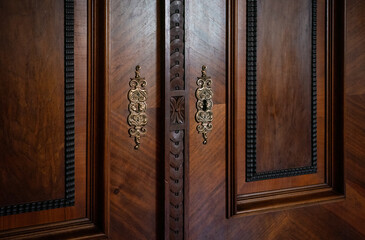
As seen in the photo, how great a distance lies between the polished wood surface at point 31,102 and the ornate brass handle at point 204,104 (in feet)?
0.95

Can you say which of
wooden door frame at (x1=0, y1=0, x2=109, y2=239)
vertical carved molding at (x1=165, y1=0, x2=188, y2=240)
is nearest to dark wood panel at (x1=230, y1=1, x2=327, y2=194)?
vertical carved molding at (x1=165, y1=0, x2=188, y2=240)

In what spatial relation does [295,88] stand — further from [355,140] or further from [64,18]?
[64,18]

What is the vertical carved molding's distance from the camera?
839 millimetres

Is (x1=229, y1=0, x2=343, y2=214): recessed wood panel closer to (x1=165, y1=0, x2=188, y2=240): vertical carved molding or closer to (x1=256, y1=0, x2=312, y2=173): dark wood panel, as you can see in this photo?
(x1=256, y1=0, x2=312, y2=173): dark wood panel

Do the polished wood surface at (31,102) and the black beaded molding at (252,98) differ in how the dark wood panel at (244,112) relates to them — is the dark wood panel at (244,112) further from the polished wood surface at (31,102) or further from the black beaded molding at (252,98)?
the polished wood surface at (31,102)

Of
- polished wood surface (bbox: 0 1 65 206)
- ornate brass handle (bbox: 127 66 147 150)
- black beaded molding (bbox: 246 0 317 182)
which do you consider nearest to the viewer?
polished wood surface (bbox: 0 1 65 206)

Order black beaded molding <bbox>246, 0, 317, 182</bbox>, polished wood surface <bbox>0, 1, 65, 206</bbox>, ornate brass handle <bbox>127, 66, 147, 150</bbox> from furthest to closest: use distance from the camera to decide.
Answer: black beaded molding <bbox>246, 0, 317, 182</bbox> < ornate brass handle <bbox>127, 66, 147, 150</bbox> < polished wood surface <bbox>0, 1, 65, 206</bbox>

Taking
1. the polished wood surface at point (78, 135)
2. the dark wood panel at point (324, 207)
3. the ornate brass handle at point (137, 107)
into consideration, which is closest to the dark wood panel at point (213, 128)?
the dark wood panel at point (324, 207)

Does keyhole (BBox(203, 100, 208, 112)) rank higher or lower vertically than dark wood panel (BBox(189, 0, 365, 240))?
higher

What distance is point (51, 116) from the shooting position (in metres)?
0.77

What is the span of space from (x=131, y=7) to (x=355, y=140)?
0.67m

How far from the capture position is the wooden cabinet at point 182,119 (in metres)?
0.76

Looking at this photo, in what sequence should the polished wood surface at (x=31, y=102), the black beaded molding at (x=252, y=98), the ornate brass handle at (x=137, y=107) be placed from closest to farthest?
1. the polished wood surface at (x=31, y=102)
2. the ornate brass handle at (x=137, y=107)
3. the black beaded molding at (x=252, y=98)

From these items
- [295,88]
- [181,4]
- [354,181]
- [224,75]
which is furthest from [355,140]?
[181,4]
